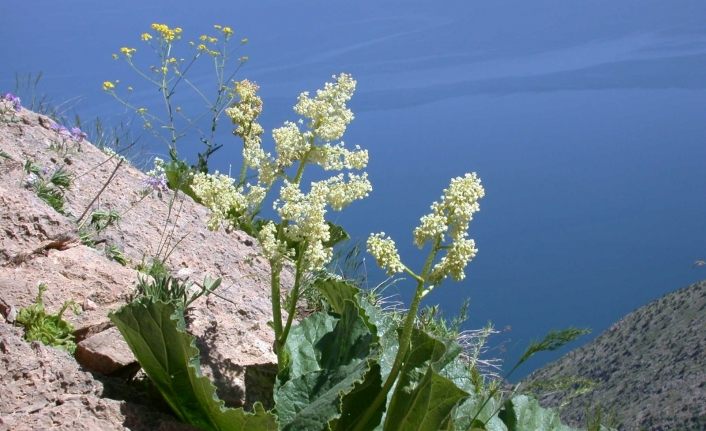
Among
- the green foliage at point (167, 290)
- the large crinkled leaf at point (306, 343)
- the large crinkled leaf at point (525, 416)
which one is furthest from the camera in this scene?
the large crinkled leaf at point (525, 416)

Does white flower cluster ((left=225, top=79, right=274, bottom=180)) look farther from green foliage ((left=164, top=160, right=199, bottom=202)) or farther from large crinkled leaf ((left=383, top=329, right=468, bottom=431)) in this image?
large crinkled leaf ((left=383, top=329, right=468, bottom=431))

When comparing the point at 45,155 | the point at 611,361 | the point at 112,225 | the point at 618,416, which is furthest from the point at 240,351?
the point at 611,361

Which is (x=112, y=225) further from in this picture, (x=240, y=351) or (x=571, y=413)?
(x=571, y=413)

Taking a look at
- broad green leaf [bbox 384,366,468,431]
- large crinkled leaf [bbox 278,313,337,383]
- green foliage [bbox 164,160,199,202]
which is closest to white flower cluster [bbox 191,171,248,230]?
large crinkled leaf [bbox 278,313,337,383]

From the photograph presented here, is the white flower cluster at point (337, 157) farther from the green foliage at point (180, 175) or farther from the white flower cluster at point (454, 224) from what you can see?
the green foliage at point (180, 175)

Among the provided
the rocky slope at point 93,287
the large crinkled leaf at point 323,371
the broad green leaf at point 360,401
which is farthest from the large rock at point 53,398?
the broad green leaf at point 360,401

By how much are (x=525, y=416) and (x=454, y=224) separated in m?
1.28

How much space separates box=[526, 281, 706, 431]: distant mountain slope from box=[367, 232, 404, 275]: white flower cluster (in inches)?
96.9

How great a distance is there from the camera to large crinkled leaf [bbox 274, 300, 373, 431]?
123 inches

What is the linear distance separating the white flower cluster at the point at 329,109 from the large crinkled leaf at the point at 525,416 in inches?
52.5

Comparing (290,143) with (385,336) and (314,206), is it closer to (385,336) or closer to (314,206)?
(314,206)

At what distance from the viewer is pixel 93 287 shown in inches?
146

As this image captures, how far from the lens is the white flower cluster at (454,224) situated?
9.41ft

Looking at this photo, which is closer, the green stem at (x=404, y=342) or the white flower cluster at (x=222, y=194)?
the green stem at (x=404, y=342)
